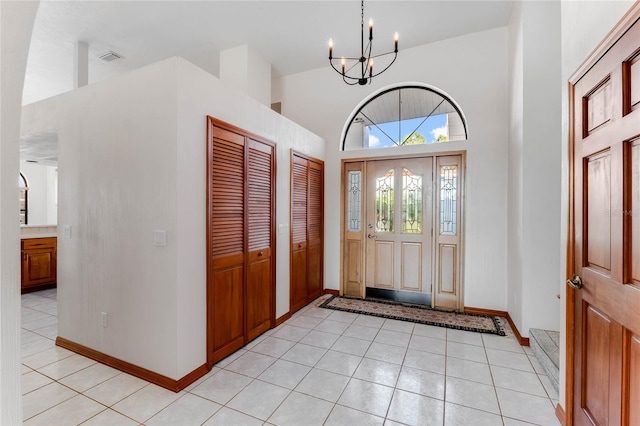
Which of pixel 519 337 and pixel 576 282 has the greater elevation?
pixel 576 282

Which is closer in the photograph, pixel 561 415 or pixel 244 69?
pixel 561 415

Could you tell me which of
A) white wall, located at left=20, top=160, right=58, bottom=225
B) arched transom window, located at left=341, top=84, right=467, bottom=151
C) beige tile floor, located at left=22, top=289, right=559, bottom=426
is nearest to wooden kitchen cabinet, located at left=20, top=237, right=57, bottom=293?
beige tile floor, located at left=22, top=289, right=559, bottom=426

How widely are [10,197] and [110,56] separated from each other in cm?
487

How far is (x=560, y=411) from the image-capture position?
1.96m

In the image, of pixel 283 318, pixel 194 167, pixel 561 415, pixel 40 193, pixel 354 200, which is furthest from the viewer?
pixel 40 193

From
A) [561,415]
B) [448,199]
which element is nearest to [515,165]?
[448,199]

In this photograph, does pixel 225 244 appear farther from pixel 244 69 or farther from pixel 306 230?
pixel 244 69

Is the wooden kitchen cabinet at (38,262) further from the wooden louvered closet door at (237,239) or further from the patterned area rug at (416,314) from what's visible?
the patterned area rug at (416,314)

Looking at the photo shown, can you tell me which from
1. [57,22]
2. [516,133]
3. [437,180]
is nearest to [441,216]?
[437,180]

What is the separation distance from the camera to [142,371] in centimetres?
241

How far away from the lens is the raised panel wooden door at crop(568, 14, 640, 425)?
4.29 ft

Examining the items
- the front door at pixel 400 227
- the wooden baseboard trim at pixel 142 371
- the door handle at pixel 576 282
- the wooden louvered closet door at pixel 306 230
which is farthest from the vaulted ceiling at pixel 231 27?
the wooden baseboard trim at pixel 142 371

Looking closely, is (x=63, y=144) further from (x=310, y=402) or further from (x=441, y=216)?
(x=441, y=216)

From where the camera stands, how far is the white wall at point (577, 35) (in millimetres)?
1460
